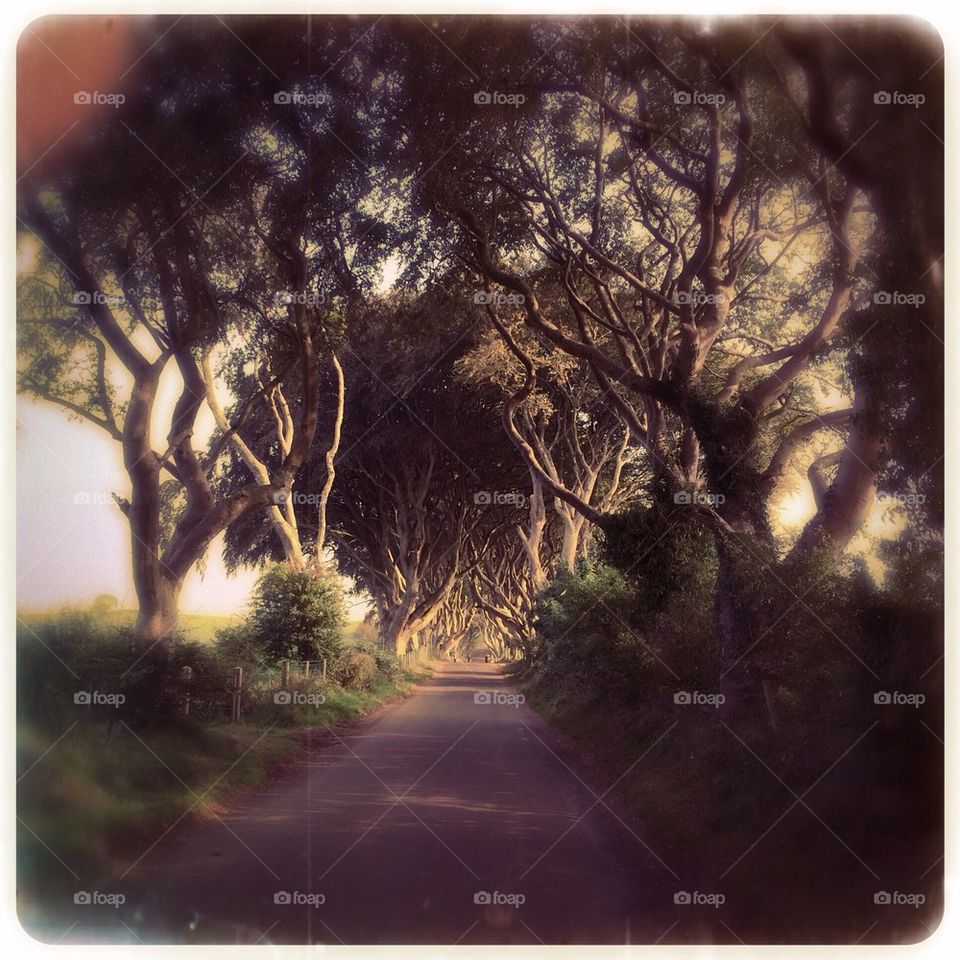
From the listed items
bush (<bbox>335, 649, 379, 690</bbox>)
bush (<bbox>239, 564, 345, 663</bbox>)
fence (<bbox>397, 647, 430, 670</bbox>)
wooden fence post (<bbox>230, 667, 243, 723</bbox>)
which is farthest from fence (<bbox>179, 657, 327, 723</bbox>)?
fence (<bbox>397, 647, 430, 670</bbox>)

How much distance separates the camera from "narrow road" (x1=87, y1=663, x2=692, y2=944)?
29.1ft

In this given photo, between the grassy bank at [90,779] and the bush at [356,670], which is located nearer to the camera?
the grassy bank at [90,779]

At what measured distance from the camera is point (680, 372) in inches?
559

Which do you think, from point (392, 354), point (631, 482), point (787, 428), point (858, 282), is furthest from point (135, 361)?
point (631, 482)

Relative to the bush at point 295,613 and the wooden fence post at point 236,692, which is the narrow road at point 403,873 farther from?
the bush at point 295,613

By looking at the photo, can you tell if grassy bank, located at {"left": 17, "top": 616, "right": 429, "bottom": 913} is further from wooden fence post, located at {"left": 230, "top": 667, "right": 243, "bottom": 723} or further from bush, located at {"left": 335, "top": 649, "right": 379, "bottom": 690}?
bush, located at {"left": 335, "top": 649, "right": 379, "bottom": 690}

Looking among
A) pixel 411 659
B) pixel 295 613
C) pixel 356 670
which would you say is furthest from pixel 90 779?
pixel 411 659

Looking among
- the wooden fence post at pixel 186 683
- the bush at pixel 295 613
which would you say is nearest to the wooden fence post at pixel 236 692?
the wooden fence post at pixel 186 683

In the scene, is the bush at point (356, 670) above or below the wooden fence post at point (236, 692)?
below

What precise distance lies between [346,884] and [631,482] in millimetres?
25124

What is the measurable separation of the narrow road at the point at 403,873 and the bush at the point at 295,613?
8112 millimetres

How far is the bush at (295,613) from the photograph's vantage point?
2153 centimetres

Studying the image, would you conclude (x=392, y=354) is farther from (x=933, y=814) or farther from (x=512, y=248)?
(x=933, y=814)

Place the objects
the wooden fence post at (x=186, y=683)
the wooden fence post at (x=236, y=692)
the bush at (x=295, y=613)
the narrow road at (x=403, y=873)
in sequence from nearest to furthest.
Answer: the narrow road at (x=403, y=873), the wooden fence post at (x=186, y=683), the wooden fence post at (x=236, y=692), the bush at (x=295, y=613)
